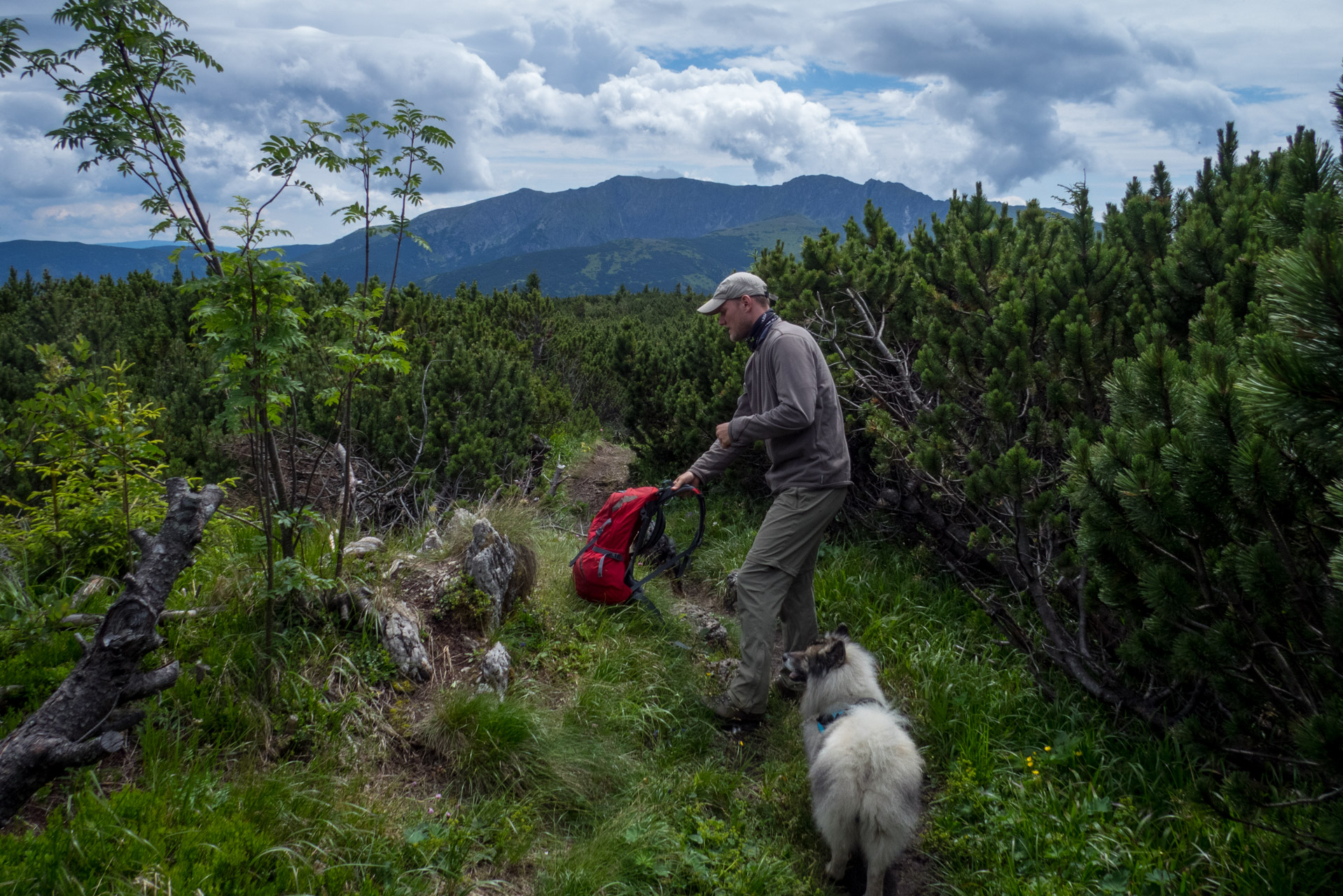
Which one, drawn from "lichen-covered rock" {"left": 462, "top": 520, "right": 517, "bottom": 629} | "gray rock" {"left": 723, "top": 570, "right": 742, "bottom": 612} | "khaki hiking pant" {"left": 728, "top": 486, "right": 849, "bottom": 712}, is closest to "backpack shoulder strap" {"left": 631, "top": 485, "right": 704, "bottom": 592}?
"khaki hiking pant" {"left": 728, "top": 486, "right": 849, "bottom": 712}

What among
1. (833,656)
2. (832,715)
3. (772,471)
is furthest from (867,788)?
(772,471)

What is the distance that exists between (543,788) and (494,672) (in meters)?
0.85

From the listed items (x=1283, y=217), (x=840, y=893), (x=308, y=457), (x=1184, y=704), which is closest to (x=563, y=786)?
(x=840, y=893)

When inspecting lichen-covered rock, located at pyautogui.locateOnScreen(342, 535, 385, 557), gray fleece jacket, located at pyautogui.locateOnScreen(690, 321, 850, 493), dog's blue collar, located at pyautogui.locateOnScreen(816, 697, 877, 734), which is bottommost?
dog's blue collar, located at pyautogui.locateOnScreen(816, 697, 877, 734)

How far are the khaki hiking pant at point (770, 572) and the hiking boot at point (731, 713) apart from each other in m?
0.03

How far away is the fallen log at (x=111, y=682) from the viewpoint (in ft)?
7.80

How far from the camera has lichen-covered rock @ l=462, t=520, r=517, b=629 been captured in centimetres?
460

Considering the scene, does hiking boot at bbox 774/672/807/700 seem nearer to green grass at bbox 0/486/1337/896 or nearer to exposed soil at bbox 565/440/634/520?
green grass at bbox 0/486/1337/896

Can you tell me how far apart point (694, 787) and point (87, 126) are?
422 centimetres

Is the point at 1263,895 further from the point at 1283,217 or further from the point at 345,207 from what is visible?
the point at 345,207

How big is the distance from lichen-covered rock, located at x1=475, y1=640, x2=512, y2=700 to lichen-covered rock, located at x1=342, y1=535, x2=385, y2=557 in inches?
43.5

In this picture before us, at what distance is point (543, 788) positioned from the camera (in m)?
3.43

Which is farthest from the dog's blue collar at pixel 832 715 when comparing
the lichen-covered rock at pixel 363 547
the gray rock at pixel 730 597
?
the lichen-covered rock at pixel 363 547

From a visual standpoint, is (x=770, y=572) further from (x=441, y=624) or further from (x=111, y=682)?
(x=111, y=682)
